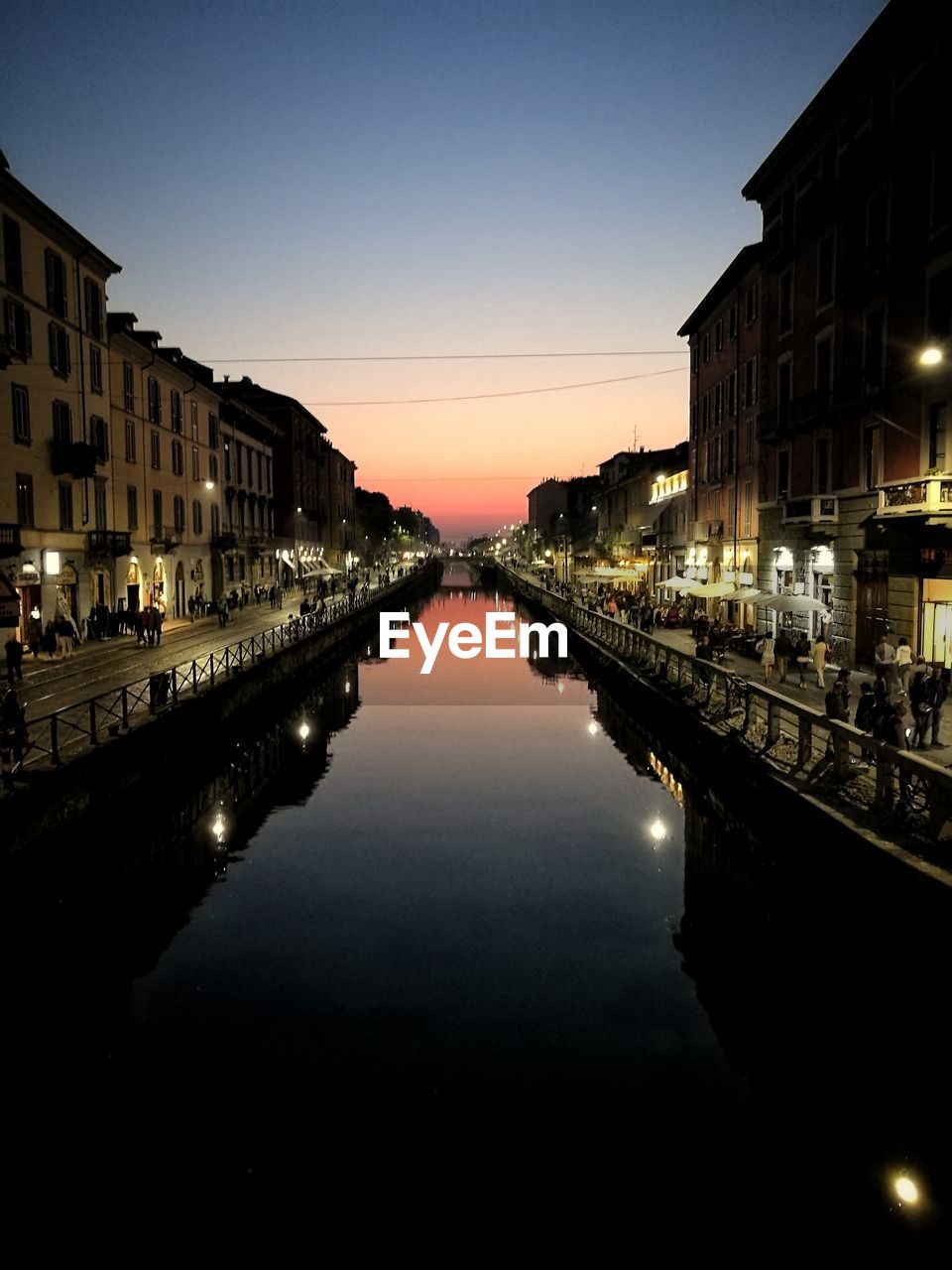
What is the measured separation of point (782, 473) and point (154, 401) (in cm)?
3104

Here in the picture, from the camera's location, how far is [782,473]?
3106 centimetres

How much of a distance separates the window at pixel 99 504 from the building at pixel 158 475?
2.21 ft

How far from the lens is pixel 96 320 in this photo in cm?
3484

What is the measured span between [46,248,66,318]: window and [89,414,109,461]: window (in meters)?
4.48

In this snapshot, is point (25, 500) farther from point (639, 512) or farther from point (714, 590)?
point (639, 512)

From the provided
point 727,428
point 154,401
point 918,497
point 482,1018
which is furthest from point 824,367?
point 154,401

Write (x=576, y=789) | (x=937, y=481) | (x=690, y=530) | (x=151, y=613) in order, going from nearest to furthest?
1. (x=937, y=481)
2. (x=576, y=789)
3. (x=151, y=613)
4. (x=690, y=530)

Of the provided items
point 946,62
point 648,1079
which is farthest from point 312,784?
point 946,62

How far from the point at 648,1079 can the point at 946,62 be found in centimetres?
2355

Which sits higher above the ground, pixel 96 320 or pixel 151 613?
pixel 96 320

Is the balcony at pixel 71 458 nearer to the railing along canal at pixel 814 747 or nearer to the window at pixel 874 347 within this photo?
the railing along canal at pixel 814 747

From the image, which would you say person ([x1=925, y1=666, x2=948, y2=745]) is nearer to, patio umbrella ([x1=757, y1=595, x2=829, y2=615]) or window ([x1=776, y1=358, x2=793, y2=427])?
patio umbrella ([x1=757, y1=595, x2=829, y2=615])

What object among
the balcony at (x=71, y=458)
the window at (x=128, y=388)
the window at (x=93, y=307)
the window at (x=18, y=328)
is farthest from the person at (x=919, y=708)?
the window at (x=128, y=388)

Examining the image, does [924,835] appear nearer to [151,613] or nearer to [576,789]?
[576,789]
